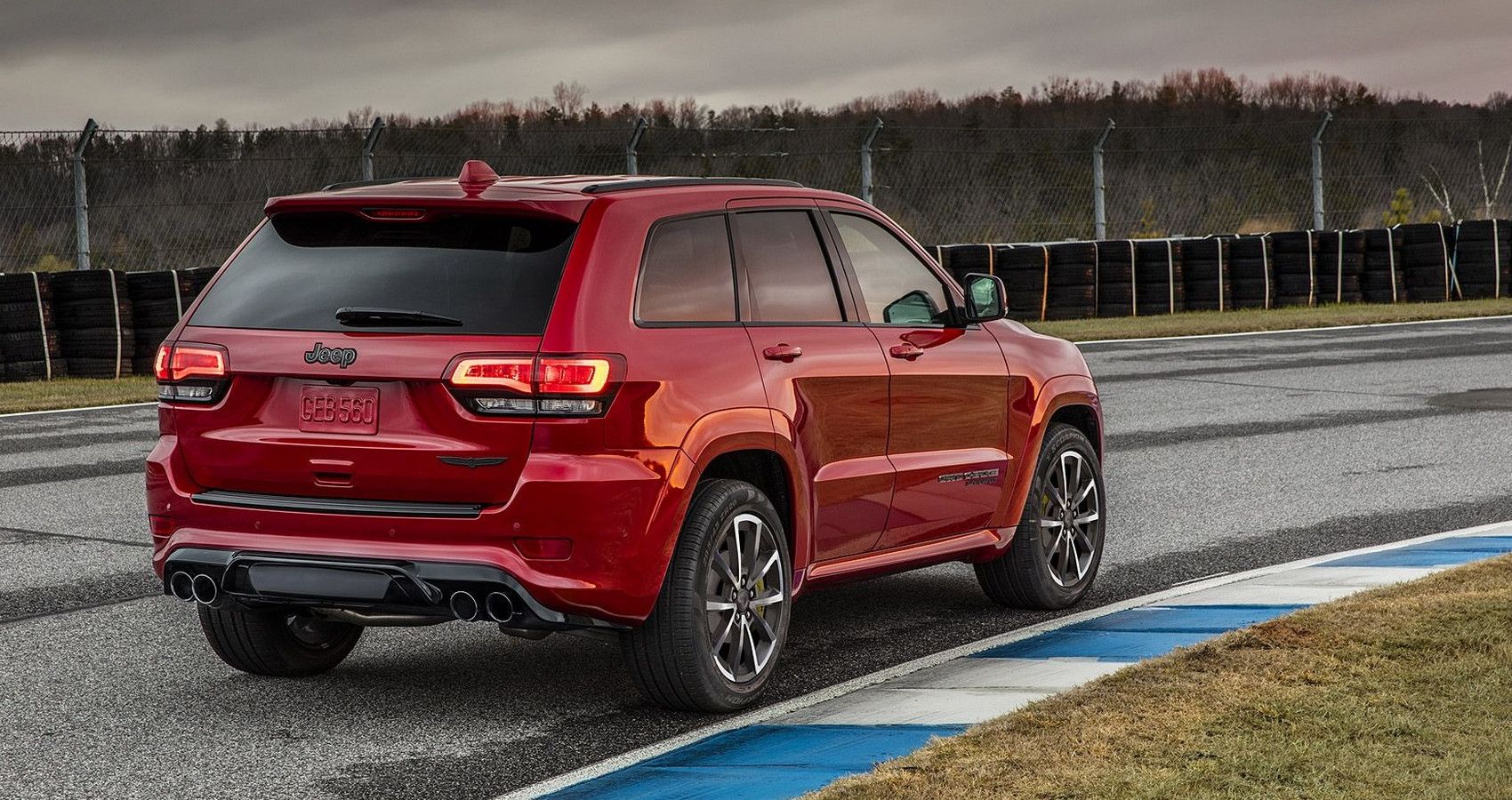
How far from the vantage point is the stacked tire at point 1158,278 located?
2639cm

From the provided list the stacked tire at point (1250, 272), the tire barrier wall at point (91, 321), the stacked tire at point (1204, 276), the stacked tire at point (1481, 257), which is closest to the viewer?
the tire barrier wall at point (91, 321)

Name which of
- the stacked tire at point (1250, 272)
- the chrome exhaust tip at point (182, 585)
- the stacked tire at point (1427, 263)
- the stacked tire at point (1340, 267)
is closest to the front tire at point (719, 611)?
the chrome exhaust tip at point (182, 585)

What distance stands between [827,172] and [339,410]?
79.7ft

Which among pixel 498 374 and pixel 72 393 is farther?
pixel 72 393

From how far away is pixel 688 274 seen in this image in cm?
588

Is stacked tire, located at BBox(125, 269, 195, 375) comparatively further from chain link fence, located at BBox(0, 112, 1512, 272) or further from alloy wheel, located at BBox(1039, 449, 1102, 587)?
alloy wheel, located at BBox(1039, 449, 1102, 587)

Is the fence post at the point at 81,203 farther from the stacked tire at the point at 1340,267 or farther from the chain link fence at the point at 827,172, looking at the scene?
the stacked tire at the point at 1340,267

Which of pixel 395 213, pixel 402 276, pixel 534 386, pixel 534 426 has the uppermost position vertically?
pixel 395 213

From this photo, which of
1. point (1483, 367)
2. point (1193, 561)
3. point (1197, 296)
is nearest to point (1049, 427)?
point (1193, 561)

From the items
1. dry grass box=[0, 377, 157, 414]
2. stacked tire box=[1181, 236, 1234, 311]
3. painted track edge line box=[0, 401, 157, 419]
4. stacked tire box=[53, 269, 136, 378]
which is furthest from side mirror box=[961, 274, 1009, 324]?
stacked tire box=[1181, 236, 1234, 311]

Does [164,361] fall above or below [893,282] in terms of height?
below

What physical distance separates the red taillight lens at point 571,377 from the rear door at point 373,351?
78mm

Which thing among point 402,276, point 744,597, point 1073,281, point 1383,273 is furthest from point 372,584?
point 1383,273

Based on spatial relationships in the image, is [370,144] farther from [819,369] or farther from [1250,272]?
[819,369]
